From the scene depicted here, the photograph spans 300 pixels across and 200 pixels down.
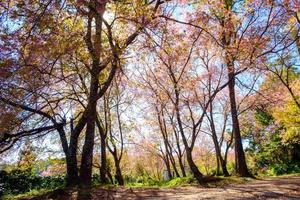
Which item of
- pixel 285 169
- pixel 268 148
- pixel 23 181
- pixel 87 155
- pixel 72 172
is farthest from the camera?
pixel 268 148

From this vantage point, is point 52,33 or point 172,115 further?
point 172,115

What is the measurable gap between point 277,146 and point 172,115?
28.1 ft

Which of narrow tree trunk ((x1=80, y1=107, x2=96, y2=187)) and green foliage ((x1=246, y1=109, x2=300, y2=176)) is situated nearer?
narrow tree trunk ((x1=80, y1=107, x2=96, y2=187))

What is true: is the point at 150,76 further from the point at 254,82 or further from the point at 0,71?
the point at 0,71

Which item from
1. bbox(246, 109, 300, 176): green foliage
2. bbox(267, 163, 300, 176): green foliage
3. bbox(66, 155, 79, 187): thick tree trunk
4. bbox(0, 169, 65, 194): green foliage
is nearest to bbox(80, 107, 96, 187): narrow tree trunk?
bbox(66, 155, 79, 187): thick tree trunk

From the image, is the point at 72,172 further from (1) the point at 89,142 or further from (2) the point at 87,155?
(1) the point at 89,142

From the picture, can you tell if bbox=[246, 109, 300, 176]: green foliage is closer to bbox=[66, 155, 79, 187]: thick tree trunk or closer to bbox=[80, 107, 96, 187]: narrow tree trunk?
bbox=[66, 155, 79, 187]: thick tree trunk

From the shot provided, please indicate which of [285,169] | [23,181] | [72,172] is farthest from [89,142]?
[285,169]

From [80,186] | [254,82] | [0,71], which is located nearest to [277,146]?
[254,82]

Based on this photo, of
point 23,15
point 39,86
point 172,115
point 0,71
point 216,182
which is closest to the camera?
point 23,15

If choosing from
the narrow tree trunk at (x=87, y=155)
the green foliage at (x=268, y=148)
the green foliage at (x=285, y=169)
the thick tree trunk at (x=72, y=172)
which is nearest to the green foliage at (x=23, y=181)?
the thick tree trunk at (x=72, y=172)

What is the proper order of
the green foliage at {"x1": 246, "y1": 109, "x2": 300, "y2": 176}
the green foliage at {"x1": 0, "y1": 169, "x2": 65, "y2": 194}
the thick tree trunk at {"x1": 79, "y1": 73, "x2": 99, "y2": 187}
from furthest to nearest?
the green foliage at {"x1": 246, "y1": 109, "x2": 300, "y2": 176} < the green foliage at {"x1": 0, "y1": 169, "x2": 65, "y2": 194} < the thick tree trunk at {"x1": 79, "y1": 73, "x2": 99, "y2": 187}

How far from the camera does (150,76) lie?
896 inches

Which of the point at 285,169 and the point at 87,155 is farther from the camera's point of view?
the point at 285,169
